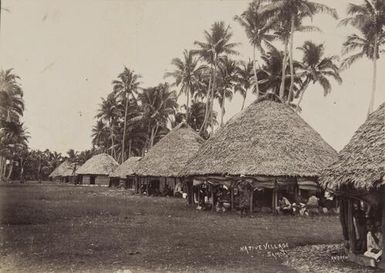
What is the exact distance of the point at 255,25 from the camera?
31.7 meters

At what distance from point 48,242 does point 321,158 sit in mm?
12983

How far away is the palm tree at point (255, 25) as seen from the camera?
102ft

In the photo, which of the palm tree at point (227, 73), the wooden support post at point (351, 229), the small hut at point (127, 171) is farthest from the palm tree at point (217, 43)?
the wooden support post at point (351, 229)

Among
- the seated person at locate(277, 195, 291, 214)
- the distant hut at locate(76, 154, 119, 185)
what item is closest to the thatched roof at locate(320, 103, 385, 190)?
the seated person at locate(277, 195, 291, 214)

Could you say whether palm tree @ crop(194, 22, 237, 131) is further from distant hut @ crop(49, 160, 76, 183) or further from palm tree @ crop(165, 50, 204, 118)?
distant hut @ crop(49, 160, 76, 183)

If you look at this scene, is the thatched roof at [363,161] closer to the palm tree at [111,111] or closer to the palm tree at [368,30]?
the palm tree at [368,30]

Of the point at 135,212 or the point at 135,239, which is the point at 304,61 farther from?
the point at 135,239

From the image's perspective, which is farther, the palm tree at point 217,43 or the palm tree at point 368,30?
the palm tree at point 217,43

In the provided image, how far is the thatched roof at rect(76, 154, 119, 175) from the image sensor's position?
52.9 m

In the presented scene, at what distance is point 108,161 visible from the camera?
177 ft

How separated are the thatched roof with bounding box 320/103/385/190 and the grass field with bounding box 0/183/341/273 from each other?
2020mm

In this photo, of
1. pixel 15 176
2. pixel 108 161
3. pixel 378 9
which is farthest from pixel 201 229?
pixel 15 176

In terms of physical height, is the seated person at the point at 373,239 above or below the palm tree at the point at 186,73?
below

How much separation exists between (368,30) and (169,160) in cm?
1405
